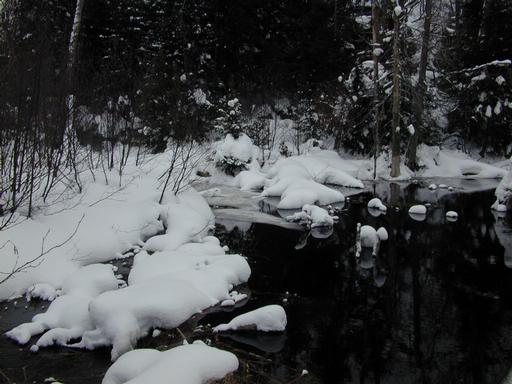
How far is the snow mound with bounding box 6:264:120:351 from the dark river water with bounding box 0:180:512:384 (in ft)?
0.57

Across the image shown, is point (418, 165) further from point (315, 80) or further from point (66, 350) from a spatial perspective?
point (66, 350)

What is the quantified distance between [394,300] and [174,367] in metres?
3.70

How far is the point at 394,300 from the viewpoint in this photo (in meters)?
6.05

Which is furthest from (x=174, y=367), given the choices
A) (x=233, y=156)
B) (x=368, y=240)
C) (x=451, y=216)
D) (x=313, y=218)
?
(x=233, y=156)

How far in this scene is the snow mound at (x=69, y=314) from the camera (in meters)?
4.81

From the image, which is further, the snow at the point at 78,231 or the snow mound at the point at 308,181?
the snow mound at the point at 308,181

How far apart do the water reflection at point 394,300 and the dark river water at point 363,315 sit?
0.02 metres

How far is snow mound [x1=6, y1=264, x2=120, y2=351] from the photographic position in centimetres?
481

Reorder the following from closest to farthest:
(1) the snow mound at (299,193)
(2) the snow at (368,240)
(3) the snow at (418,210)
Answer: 1. (2) the snow at (368,240)
2. (3) the snow at (418,210)
3. (1) the snow mound at (299,193)

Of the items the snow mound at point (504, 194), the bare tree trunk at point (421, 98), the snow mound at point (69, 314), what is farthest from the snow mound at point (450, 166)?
the snow mound at point (69, 314)

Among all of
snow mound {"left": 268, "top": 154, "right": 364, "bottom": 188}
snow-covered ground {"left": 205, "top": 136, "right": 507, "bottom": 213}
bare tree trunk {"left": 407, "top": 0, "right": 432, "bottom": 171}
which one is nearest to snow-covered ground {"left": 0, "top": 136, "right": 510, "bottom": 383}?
snow-covered ground {"left": 205, "top": 136, "right": 507, "bottom": 213}

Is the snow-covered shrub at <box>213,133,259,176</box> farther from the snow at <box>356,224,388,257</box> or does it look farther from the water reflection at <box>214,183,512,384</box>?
the snow at <box>356,224,388,257</box>

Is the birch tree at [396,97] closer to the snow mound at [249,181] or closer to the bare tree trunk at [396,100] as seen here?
the bare tree trunk at [396,100]

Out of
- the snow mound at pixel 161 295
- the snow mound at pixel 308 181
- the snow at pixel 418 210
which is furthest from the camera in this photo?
the snow mound at pixel 308 181
